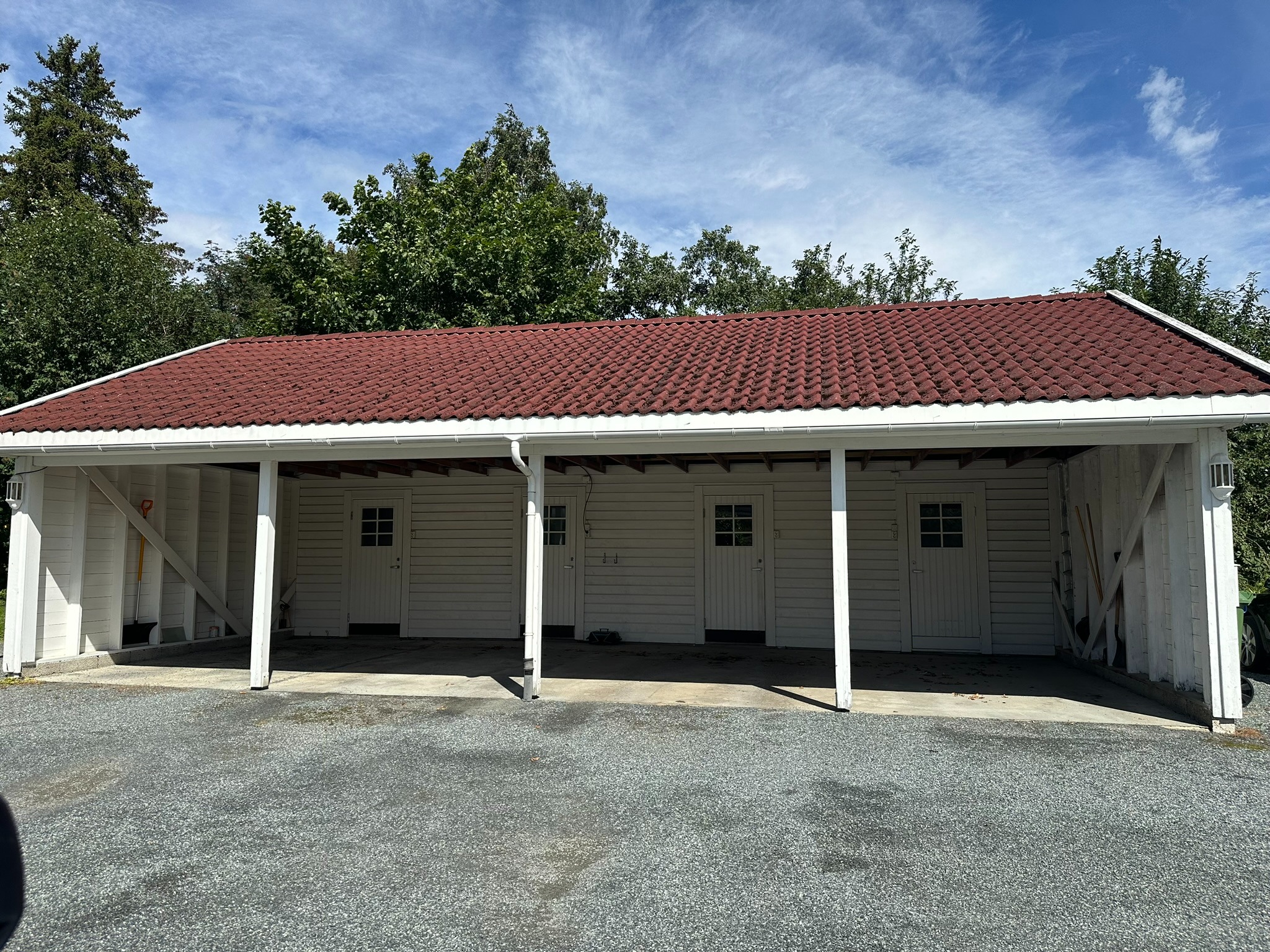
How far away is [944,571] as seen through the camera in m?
10.4

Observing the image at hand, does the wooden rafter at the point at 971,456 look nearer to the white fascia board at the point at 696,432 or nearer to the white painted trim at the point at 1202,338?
the white painted trim at the point at 1202,338

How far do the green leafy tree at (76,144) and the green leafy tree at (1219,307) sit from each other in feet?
93.1

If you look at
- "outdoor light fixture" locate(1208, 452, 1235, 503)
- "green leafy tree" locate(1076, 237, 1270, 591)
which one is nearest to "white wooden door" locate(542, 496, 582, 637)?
"outdoor light fixture" locate(1208, 452, 1235, 503)

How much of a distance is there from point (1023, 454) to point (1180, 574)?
334 centimetres

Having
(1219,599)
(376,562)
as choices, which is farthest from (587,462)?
(1219,599)

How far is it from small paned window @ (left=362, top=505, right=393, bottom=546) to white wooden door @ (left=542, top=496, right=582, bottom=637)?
248cm

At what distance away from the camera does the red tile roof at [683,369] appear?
661 centimetres

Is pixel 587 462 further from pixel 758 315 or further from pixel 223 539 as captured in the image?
pixel 223 539

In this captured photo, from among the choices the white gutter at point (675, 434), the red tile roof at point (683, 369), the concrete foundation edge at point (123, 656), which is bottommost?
the concrete foundation edge at point (123, 656)

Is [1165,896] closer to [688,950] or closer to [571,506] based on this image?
[688,950]

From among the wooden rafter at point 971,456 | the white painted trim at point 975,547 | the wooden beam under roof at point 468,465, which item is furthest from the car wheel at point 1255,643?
the wooden beam under roof at point 468,465

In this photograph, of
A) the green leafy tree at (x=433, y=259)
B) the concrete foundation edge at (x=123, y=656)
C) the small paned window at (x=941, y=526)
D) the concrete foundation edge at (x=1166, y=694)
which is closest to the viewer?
the concrete foundation edge at (x=1166, y=694)

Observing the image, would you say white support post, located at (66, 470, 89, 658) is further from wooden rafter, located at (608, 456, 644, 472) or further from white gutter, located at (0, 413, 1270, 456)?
wooden rafter, located at (608, 456, 644, 472)

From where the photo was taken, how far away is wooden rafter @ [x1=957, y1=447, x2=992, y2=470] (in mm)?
9184
